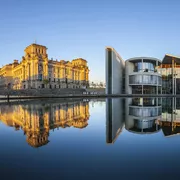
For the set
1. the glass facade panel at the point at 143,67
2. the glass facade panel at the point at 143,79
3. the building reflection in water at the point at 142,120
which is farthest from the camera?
the glass facade panel at the point at 143,67

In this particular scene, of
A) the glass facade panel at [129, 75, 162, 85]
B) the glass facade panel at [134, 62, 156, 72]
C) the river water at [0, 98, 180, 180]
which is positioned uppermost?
the glass facade panel at [134, 62, 156, 72]

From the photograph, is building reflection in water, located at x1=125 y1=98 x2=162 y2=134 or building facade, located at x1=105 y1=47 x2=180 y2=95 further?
building facade, located at x1=105 y1=47 x2=180 y2=95

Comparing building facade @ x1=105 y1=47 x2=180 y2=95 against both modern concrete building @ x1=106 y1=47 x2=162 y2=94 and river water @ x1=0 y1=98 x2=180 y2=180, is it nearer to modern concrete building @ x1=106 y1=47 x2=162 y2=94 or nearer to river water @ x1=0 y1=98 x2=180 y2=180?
modern concrete building @ x1=106 y1=47 x2=162 y2=94

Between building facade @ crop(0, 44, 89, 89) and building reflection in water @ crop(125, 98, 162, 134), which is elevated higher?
building facade @ crop(0, 44, 89, 89)

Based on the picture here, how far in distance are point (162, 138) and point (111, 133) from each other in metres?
2.33

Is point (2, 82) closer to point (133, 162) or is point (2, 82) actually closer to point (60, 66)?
point (60, 66)

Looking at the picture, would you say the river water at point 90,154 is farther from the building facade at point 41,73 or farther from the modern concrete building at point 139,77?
the building facade at point 41,73

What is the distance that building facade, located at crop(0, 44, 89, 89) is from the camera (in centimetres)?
7362

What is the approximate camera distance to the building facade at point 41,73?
73.6 m

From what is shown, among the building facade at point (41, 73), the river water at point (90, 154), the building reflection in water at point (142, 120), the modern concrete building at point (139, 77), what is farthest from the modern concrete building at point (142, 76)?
the river water at point (90, 154)

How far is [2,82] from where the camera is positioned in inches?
3142

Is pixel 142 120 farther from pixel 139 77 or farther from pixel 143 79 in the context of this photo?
pixel 143 79

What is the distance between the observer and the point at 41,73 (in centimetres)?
7525

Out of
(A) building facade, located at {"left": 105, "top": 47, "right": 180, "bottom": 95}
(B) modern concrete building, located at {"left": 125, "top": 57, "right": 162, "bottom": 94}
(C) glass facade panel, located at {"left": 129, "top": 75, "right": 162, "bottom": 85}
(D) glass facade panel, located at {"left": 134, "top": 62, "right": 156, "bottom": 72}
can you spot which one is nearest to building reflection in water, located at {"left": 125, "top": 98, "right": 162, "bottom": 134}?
(A) building facade, located at {"left": 105, "top": 47, "right": 180, "bottom": 95}
